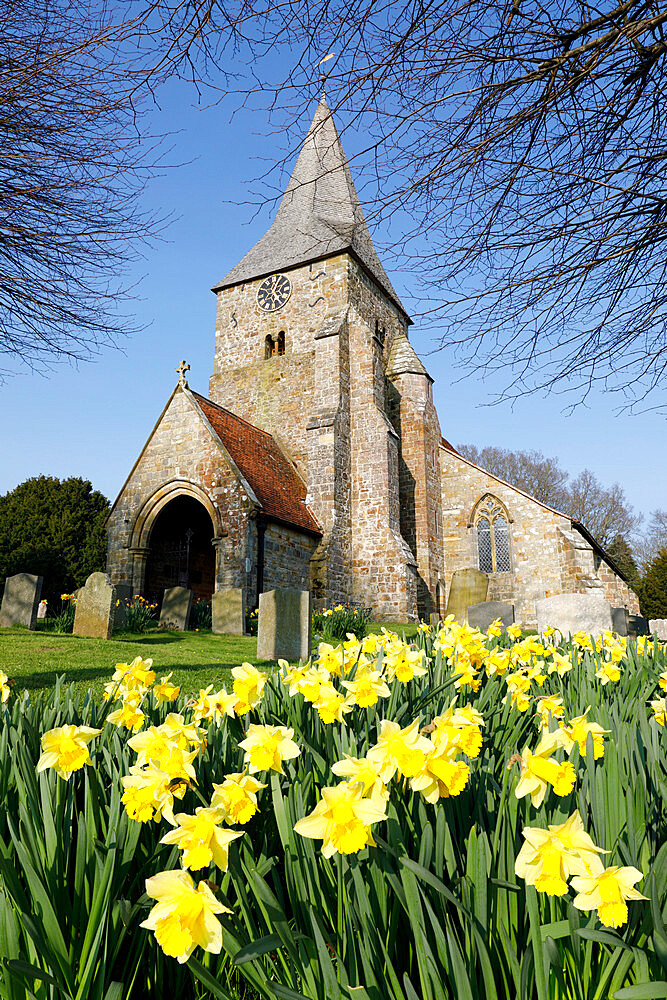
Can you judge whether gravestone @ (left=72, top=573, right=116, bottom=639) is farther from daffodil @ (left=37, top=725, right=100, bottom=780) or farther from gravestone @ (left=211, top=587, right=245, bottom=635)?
daffodil @ (left=37, top=725, right=100, bottom=780)

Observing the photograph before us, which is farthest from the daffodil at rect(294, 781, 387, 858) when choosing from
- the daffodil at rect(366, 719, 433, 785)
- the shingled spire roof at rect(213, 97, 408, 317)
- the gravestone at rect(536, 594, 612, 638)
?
the shingled spire roof at rect(213, 97, 408, 317)

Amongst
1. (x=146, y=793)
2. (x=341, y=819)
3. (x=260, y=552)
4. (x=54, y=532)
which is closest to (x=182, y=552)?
(x=260, y=552)

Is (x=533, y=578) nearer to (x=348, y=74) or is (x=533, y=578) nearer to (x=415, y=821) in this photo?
(x=348, y=74)

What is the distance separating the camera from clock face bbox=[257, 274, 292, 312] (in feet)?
67.3

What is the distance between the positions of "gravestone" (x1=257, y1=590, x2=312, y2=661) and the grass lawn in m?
0.23

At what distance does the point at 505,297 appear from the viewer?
452 centimetres

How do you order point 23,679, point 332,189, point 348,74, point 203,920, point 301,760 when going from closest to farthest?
point 203,920
point 301,760
point 348,74
point 23,679
point 332,189

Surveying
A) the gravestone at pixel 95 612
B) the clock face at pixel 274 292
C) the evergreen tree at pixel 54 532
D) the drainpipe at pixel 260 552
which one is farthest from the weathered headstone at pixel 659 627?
the evergreen tree at pixel 54 532

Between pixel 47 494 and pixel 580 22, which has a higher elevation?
pixel 47 494

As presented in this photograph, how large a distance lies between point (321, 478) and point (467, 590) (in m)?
5.64

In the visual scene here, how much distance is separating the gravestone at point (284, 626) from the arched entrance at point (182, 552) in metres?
10.4

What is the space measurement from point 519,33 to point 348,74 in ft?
3.31

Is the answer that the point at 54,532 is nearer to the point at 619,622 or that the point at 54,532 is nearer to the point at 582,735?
the point at 619,622

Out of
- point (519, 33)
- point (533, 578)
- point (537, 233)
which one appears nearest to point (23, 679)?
point (537, 233)
